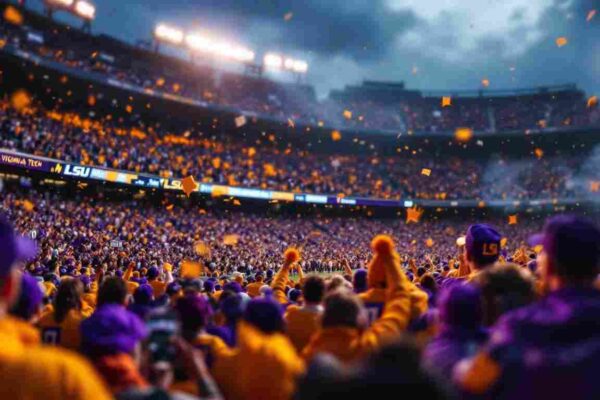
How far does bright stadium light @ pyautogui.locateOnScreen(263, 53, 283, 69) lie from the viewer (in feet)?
166


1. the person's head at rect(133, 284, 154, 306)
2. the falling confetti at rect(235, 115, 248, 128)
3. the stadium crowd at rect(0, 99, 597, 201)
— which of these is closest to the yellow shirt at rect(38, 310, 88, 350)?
the person's head at rect(133, 284, 154, 306)

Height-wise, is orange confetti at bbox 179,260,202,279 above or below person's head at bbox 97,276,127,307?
below

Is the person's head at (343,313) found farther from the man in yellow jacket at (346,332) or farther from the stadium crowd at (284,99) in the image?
the stadium crowd at (284,99)

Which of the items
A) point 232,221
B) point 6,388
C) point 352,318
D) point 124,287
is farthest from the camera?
point 232,221

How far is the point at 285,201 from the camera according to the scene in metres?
44.4

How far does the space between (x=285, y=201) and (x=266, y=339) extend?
41587 mm

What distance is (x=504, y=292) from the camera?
3398 millimetres

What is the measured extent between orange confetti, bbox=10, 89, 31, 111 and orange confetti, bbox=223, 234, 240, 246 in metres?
16.1

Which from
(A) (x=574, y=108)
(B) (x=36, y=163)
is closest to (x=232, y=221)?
(B) (x=36, y=163)

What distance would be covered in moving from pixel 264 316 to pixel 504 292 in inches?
69.9

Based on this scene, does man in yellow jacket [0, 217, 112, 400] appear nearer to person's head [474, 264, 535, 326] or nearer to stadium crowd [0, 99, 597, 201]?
person's head [474, 264, 535, 326]

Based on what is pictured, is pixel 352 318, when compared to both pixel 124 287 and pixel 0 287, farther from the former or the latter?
pixel 124 287

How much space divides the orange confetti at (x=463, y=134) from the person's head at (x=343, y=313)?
51.2 m

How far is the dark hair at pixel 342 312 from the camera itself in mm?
3094
